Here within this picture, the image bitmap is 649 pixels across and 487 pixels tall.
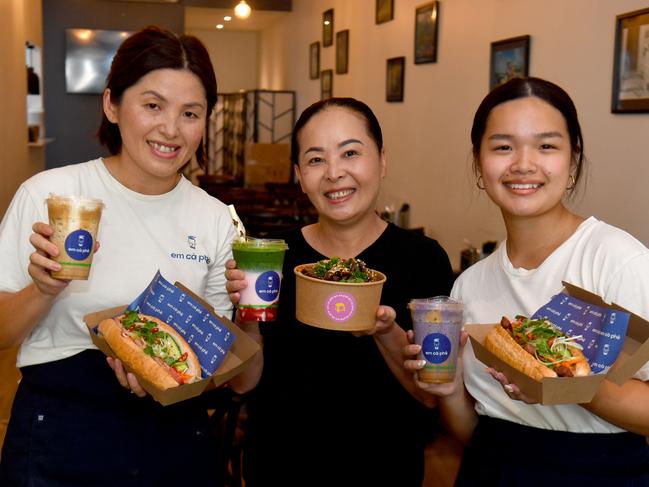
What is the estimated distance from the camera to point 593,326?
143 cm

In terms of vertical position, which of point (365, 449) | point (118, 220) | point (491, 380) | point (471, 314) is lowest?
point (365, 449)

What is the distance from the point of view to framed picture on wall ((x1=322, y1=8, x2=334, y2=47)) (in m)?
10.2

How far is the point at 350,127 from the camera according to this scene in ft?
6.41

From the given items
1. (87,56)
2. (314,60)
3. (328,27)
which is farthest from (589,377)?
(87,56)

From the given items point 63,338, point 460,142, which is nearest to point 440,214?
point 460,142

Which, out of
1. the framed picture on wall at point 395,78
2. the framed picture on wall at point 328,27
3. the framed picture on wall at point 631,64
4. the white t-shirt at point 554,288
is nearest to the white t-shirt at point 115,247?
the white t-shirt at point 554,288

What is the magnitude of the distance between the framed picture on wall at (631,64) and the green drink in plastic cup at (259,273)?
2.68 meters

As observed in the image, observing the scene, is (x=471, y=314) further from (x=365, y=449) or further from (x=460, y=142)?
(x=460, y=142)

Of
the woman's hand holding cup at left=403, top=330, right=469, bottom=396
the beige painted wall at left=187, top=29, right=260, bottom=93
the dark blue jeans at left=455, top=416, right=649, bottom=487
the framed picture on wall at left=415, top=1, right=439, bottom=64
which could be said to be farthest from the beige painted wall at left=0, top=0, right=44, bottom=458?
the beige painted wall at left=187, top=29, right=260, bottom=93

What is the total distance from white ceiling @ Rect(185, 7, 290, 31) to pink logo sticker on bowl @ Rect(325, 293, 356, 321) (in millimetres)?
11803

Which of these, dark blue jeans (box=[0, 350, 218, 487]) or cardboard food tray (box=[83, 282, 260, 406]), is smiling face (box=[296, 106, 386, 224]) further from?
dark blue jeans (box=[0, 350, 218, 487])

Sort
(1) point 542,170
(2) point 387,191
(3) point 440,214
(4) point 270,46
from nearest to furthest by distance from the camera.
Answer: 1. (1) point 542,170
2. (3) point 440,214
3. (2) point 387,191
4. (4) point 270,46

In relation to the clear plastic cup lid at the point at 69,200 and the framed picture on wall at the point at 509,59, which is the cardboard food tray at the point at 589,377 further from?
the framed picture on wall at the point at 509,59

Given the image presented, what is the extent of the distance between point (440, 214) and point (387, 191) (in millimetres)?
1476
